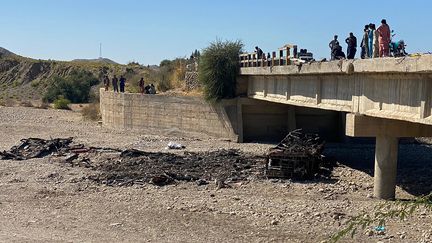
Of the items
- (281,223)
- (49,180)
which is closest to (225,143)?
(49,180)

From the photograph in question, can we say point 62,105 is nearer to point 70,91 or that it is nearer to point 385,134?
point 70,91

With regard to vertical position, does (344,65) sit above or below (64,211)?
above

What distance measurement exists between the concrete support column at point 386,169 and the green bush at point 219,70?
15.8 m

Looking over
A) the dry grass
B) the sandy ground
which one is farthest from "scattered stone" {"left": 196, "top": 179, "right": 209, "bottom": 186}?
the dry grass

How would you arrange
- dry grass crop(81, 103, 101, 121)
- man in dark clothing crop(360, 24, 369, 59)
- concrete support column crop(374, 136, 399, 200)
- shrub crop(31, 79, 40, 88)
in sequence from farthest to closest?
shrub crop(31, 79, 40, 88), dry grass crop(81, 103, 101, 121), man in dark clothing crop(360, 24, 369, 59), concrete support column crop(374, 136, 399, 200)

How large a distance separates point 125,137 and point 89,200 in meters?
18.4

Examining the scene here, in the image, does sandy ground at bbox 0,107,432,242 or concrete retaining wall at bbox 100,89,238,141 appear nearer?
sandy ground at bbox 0,107,432,242

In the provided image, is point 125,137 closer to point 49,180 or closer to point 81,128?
point 81,128

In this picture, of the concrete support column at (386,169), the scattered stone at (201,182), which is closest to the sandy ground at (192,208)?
the scattered stone at (201,182)

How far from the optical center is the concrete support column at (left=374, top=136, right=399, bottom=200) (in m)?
17.0

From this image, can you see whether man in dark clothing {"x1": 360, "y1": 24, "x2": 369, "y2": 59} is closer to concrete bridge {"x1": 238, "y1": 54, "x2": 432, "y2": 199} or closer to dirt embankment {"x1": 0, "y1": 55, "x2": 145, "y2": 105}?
concrete bridge {"x1": 238, "y1": 54, "x2": 432, "y2": 199}

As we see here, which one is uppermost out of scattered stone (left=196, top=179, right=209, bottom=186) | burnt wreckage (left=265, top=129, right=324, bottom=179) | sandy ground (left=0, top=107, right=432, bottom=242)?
burnt wreckage (left=265, top=129, right=324, bottom=179)

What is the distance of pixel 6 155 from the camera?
84.3 ft

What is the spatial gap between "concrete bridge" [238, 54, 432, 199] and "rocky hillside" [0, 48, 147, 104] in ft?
221
